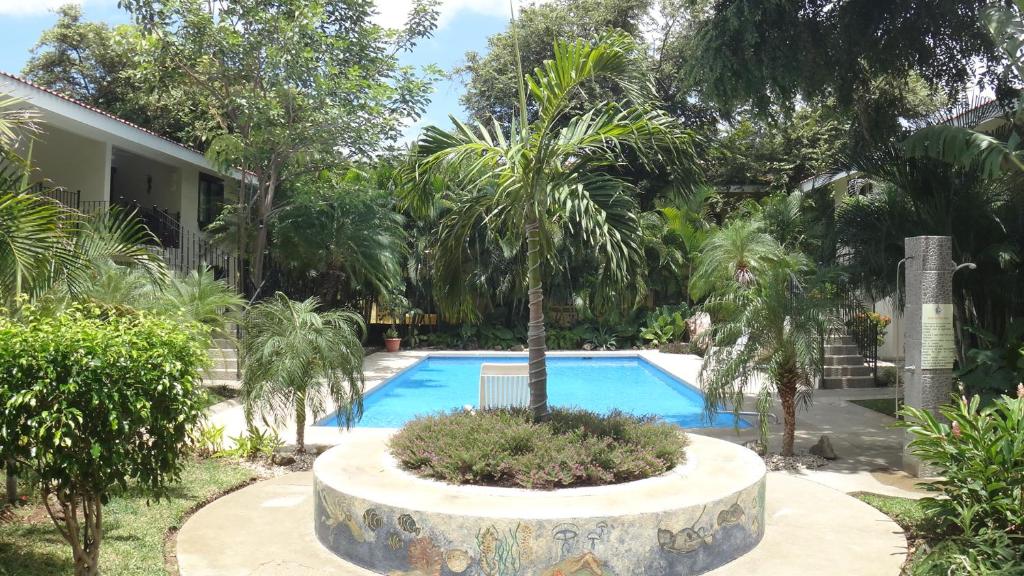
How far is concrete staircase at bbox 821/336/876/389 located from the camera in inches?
612

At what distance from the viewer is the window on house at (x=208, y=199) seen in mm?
21391

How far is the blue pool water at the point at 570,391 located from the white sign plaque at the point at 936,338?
11.3ft

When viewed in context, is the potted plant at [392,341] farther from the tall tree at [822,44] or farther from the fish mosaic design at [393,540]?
the fish mosaic design at [393,540]

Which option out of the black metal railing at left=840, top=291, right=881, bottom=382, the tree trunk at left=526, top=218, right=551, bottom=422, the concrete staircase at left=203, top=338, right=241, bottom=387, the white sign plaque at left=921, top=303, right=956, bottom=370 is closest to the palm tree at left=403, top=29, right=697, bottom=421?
the tree trunk at left=526, top=218, right=551, bottom=422

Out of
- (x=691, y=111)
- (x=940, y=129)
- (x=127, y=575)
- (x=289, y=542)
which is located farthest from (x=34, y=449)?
(x=691, y=111)

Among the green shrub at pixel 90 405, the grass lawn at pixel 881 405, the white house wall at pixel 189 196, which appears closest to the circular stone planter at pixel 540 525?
the green shrub at pixel 90 405

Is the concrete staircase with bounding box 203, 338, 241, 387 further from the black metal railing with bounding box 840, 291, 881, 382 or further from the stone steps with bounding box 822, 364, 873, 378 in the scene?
the black metal railing with bounding box 840, 291, 881, 382

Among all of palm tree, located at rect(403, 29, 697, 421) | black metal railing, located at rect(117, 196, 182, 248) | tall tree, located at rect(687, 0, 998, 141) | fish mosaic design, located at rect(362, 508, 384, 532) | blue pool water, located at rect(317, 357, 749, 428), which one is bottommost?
blue pool water, located at rect(317, 357, 749, 428)

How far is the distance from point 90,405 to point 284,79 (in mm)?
13238

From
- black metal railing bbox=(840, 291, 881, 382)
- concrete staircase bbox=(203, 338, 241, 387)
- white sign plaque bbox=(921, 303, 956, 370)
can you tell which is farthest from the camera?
black metal railing bbox=(840, 291, 881, 382)

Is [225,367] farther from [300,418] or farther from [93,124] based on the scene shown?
[300,418]

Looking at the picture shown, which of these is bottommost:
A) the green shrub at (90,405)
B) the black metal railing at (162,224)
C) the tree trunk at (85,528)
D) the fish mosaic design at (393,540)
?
the fish mosaic design at (393,540)

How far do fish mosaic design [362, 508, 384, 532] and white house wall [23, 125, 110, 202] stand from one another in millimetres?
13987

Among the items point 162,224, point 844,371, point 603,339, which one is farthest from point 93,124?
point 844,371
